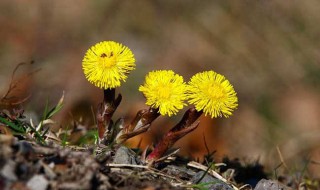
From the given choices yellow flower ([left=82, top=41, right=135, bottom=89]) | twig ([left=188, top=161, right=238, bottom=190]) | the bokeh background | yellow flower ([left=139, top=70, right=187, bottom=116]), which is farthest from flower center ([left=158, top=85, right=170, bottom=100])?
the bokeh background

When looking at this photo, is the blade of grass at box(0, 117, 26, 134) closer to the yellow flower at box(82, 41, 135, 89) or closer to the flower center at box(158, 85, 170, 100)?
the yellow flower at box(82, 41, 135, 89)

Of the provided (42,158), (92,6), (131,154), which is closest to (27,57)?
(92,6)

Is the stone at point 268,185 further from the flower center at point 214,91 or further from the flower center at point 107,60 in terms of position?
the flower center at point 107,60

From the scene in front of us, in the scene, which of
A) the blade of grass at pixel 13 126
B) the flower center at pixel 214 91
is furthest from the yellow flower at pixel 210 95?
the blade of grass at pixel 13 126

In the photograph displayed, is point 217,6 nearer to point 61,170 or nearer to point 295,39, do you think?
point 295,39

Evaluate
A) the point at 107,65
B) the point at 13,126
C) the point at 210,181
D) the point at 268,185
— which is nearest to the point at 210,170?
the point at 210,181
